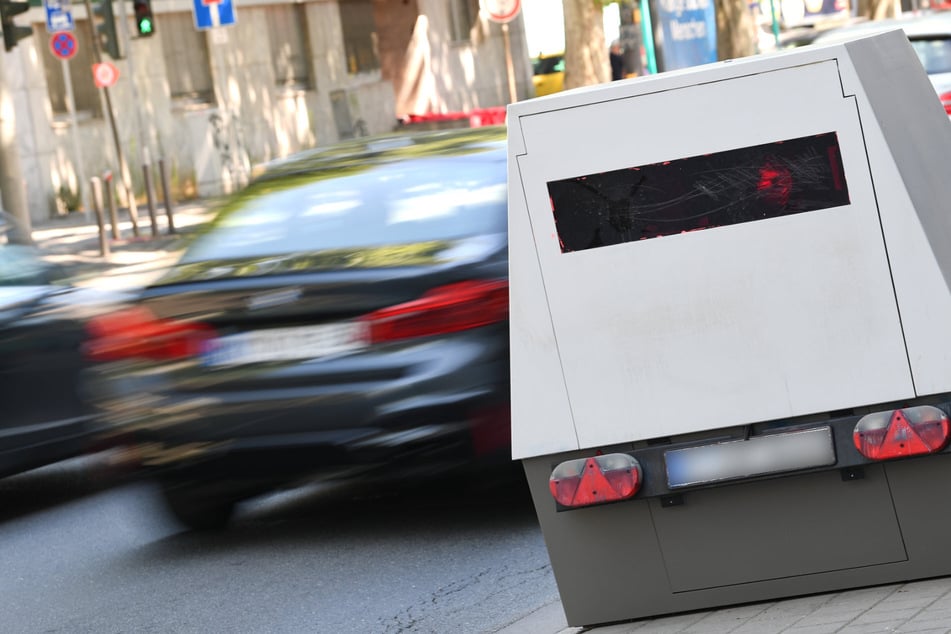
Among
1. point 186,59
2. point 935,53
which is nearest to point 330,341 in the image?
point 935,53

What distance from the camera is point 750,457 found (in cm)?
471

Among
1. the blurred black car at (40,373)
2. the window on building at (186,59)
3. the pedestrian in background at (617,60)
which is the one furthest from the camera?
the pedestrian in background at (617,60)

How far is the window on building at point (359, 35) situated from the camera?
127ft

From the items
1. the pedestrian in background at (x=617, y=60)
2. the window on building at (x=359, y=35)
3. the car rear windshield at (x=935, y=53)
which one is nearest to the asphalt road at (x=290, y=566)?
the car rear windshield at (x=935, y=53)

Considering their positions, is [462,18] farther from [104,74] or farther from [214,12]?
[104,74]

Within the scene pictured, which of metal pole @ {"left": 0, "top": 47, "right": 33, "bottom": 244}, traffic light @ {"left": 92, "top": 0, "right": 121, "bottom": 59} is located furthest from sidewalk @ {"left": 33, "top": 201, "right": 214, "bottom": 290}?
traffic light @ {"left": 92, "top": 0, "right": 121, "bottom": 59}

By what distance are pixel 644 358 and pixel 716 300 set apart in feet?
0.86

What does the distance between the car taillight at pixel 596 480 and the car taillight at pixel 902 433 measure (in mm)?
637

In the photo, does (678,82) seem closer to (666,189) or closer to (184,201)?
(666,189)

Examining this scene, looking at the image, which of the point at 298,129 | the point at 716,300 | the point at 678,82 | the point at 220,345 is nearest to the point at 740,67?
the point at 678,82

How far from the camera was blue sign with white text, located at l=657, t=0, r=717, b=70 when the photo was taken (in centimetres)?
2345

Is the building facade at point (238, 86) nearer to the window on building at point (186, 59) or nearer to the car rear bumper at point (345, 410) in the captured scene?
the window on building at point (186, 59)

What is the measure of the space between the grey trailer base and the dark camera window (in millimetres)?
683

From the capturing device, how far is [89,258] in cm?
2205
